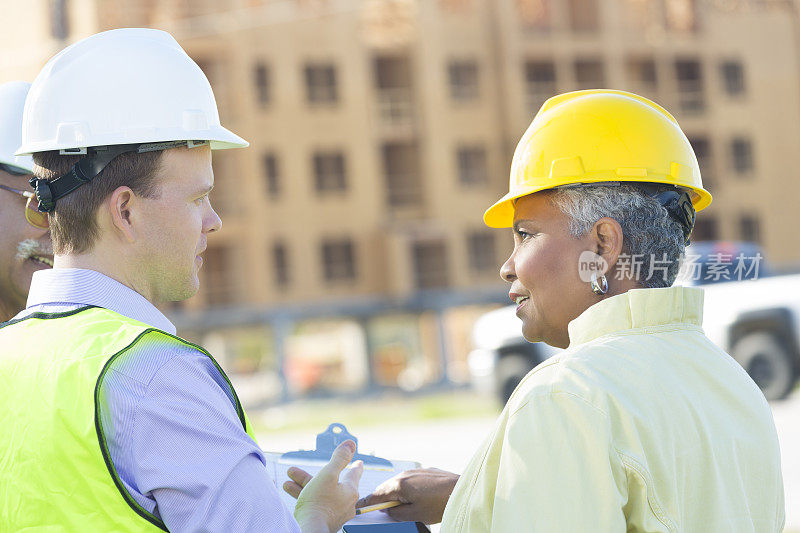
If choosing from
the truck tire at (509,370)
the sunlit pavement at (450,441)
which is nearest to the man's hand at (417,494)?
the sunlit pavement at (450,441)

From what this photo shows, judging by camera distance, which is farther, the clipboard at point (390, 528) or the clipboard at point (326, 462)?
the clipboard at point (326, 462)

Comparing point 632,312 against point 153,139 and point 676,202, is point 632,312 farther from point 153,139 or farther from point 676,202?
point 153,139

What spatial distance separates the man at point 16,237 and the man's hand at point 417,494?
1213 mm

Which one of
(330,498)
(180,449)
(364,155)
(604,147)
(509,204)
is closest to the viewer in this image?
(180,449)

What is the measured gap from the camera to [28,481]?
1792 millimetres

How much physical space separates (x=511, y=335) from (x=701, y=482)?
12.9 meters

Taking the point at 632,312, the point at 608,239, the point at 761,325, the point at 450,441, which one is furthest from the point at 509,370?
the point at 632,312

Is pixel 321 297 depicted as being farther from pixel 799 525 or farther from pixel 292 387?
pixel 799 525

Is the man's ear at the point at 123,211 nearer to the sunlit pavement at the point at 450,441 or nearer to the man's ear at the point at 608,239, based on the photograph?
the man's ear at the point at 608,239

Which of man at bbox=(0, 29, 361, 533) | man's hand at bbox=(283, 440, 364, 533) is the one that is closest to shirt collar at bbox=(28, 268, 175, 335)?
man at bbox=(0, 29, 361, 533)

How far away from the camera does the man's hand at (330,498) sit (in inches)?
81.4

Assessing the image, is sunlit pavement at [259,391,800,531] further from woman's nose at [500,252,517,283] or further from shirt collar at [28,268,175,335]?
shirt collar at [28,268,175,335]

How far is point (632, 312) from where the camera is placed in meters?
1.99

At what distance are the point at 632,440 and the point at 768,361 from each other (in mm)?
12646
